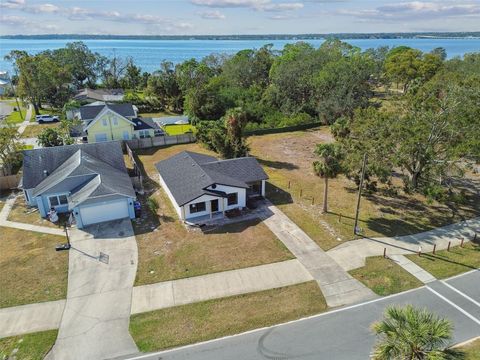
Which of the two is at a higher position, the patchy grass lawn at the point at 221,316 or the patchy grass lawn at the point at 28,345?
the patchy grass lawn at the point at 221,316

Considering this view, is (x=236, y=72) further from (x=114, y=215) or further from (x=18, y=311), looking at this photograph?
(x=18, y=311)

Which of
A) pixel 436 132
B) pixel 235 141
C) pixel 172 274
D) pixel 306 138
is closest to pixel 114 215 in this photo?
pixel 172 274

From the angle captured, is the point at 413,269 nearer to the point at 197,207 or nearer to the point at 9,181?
the point at 197,207

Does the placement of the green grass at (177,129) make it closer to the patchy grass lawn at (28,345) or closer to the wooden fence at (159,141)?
the wooden fence at (159,141)

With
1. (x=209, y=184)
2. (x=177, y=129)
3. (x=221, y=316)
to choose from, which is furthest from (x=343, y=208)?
(x=177, y=129)

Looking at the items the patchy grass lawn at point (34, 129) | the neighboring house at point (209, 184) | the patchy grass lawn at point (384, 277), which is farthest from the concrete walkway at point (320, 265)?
the patchy grass lawn at point (34, 129)

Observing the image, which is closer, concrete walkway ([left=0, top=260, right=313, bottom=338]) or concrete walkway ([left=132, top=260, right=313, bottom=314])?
concrete walkway ([left=0, top=260, right=313, bottom=338])

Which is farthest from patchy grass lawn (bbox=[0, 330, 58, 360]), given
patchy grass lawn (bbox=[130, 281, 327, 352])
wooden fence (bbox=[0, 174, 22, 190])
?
wooden fence (bbox=[0, 174, 22, 190])

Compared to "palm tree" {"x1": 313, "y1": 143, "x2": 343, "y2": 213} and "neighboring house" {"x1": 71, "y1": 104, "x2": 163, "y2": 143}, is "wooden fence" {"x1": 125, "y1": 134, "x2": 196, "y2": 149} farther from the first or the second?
"palm tree" {"x1": 313, "y1": 143, "x2": 343, "y2": 213}
